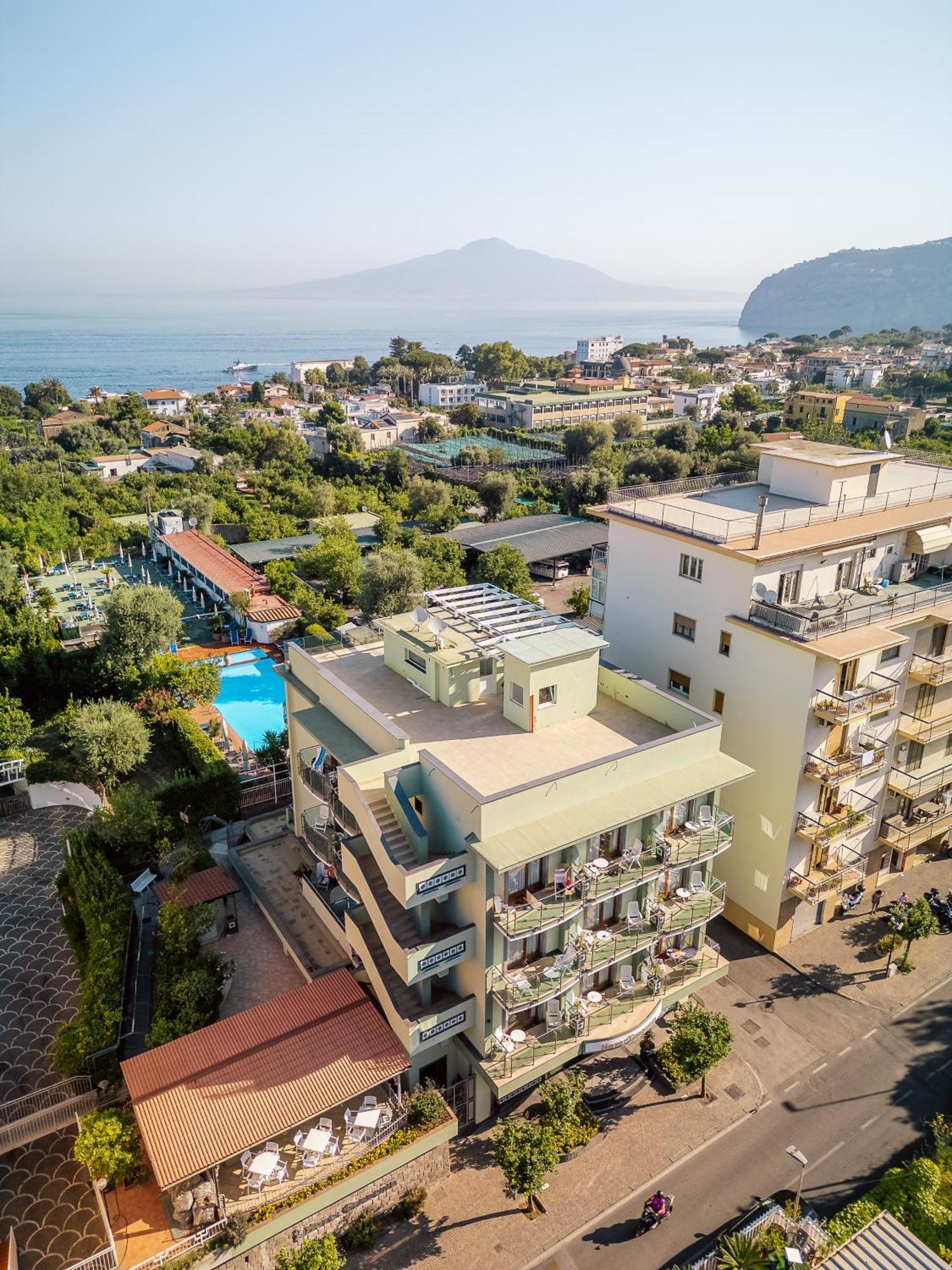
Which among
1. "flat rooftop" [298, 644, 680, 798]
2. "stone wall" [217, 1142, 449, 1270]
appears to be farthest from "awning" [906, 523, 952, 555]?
"stone wall" [217, 1142, 449, 1270]

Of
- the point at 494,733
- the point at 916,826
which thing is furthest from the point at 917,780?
the point at 494,733

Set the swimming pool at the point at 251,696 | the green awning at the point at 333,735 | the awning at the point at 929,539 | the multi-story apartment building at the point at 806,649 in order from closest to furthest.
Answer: the green awning at the point at 333,735
the multi-story apartment building at the point at 806,649
the awning at the point at 929,539
the swimming pool at the point at 251,696

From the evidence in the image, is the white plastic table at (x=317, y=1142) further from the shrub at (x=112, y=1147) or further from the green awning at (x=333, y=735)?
the green awning at (x=333, y=735)

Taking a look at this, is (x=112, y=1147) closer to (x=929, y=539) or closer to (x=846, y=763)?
(x=846, y=763)

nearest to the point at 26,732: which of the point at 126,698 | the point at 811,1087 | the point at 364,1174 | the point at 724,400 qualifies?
the point at 126,698

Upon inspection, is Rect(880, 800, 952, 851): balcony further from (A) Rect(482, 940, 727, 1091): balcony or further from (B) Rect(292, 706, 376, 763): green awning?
(B) Rect(292, 706, 376, 763): green awning

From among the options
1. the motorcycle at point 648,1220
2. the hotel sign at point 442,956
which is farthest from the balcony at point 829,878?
the hotel sign at point 442,956

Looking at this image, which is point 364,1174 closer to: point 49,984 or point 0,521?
point 49,984
